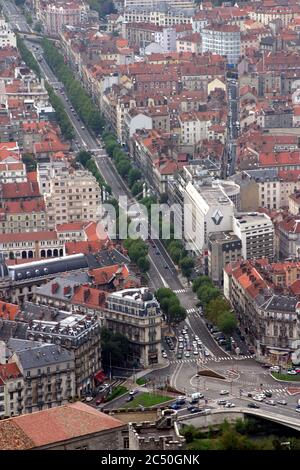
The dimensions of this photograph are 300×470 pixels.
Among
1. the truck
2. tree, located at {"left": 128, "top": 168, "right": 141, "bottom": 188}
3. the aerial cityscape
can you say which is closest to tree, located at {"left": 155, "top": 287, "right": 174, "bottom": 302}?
the aerial cityscape

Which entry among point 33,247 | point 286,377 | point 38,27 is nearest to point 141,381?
point 286,377

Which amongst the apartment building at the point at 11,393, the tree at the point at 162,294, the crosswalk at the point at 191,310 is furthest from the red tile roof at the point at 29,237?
the apartment building at the point at 11,393

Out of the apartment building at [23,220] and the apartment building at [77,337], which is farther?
the apartment building at [23,220]

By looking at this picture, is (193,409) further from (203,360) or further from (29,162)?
(29,162)

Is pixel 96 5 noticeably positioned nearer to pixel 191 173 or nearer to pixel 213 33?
pixel 213 33

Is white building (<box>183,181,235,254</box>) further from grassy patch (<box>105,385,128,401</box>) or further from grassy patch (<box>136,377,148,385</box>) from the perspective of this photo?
grassy patch (<box>105,385,128,401</box>)

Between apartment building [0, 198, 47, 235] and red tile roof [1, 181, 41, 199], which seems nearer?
apartment building [0, 198, 47, 235]

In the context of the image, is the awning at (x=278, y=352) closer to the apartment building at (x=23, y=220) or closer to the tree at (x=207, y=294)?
the tree at (x=207, y=294)
